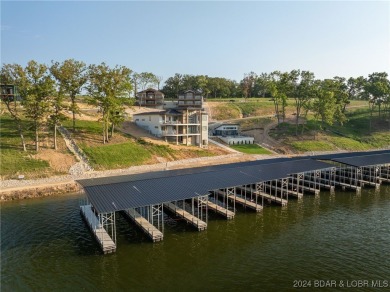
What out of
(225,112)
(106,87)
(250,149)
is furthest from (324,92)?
(106,87)

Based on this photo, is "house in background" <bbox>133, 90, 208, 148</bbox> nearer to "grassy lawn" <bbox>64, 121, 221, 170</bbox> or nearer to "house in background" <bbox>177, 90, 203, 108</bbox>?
"grassy lawn" <bbox>64, 121, 221, 170</bbox>

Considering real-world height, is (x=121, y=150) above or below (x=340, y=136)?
below

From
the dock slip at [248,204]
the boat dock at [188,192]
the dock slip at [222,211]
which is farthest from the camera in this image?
the dock slip at [248,204]

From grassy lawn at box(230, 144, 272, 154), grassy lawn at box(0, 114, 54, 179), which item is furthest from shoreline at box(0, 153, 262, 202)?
grassy lawn at box(230, 144, 272, 154)

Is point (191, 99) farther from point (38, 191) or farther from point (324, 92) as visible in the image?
point (38, 191)

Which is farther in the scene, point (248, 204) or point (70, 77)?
point (70, 77)

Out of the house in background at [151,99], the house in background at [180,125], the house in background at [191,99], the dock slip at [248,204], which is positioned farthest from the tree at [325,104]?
the dock slip at [248,204]

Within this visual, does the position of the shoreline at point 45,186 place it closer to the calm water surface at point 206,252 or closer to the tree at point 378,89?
the calm water surface at point 206,252

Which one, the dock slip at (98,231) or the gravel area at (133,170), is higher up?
the gravel area at (133,170)
